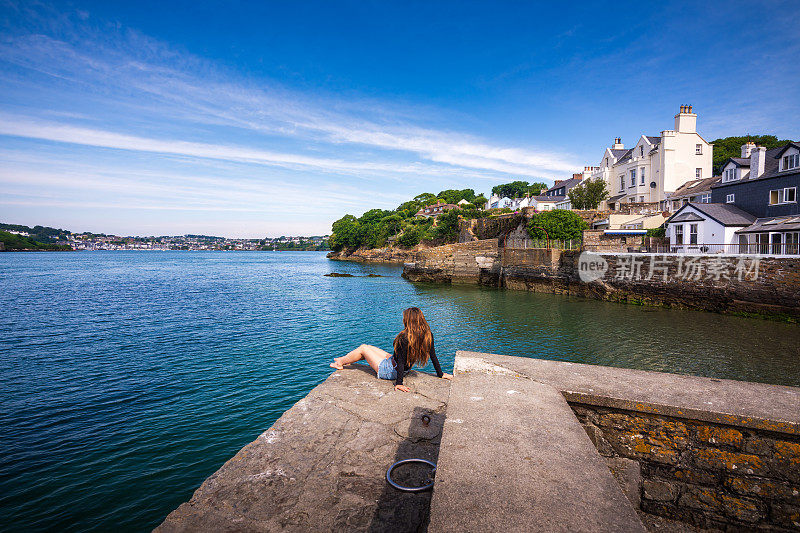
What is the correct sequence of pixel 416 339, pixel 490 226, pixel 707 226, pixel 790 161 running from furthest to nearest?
pixel 490 226
pixel 707 226
pixel 790 161
pixel 416 339

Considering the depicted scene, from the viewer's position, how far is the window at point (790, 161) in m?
28.2

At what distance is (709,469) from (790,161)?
1496 inches

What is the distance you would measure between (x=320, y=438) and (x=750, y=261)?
2658 cm

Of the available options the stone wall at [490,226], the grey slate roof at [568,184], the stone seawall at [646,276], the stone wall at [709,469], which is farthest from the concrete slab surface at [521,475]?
the grey slate roof at [568,184]

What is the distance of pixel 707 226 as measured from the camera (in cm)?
3059

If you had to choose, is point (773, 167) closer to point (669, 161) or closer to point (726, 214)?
point (726, 214)

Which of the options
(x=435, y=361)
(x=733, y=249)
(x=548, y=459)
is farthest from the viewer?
(x=733, y=249)

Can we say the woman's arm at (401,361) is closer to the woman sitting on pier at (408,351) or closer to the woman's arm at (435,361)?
the woman sitting on pier at (408,351)

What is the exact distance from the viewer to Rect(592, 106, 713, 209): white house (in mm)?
46094

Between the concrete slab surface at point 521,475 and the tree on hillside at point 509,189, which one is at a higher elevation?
the tree on hillside at point 509,189

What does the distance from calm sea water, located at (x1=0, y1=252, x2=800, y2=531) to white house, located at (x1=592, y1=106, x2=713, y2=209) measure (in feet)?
97.2

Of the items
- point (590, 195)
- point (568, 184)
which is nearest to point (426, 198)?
point (568, 184)

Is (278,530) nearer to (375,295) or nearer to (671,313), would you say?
(671,313)
